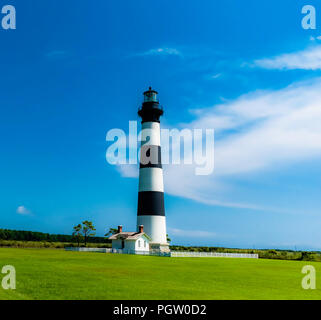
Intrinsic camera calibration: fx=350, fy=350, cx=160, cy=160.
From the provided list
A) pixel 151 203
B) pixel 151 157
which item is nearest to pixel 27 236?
pixel 151 203

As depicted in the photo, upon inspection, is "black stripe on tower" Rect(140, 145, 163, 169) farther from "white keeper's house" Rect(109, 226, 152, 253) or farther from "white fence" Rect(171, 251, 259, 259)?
"white fence" Rect(171, 251, 259, 259)

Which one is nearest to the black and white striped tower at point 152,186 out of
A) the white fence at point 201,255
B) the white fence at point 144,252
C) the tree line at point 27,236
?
the white fence at point 144,252

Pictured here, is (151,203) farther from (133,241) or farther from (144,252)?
(144,252)

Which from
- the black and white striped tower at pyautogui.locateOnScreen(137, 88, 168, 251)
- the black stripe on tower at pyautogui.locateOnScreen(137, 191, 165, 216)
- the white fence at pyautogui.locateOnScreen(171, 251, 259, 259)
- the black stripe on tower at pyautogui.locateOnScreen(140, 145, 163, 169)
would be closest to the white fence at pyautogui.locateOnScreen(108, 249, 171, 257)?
the white fence at pyautogui.locateOnScreen(171, 251, 259, 259)

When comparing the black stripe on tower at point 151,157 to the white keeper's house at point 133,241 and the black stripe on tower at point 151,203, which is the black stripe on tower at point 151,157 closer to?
the black stripe on tower at point 151,203

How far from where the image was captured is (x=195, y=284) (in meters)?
18.6

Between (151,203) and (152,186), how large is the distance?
2.48 m

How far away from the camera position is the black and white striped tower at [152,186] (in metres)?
51.4

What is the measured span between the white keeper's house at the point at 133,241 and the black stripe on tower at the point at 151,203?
274 cm

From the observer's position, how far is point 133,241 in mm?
52031
